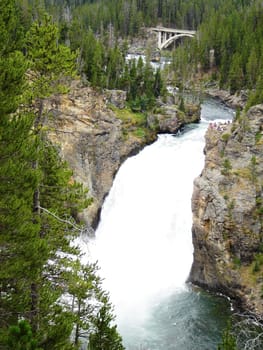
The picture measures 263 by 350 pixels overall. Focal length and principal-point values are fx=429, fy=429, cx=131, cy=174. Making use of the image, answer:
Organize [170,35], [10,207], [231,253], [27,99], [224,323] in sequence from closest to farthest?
[10,207] → [27,99] → [224,323] → [231,253] → [170,35]

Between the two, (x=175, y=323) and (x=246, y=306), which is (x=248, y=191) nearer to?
(x=246, y=306)

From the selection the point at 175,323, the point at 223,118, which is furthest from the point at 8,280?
the point at 223,118

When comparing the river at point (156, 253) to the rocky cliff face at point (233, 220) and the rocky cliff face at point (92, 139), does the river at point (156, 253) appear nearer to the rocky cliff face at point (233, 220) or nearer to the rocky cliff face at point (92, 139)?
the rocky cliff face at point (92, 139)

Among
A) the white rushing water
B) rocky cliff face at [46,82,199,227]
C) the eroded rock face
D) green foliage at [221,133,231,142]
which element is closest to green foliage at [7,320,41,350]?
the white rushing water

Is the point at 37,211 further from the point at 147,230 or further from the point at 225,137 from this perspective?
the point at 225,137

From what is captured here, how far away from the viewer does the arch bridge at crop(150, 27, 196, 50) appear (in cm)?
12369

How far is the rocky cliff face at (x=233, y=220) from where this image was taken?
2708 centimetres

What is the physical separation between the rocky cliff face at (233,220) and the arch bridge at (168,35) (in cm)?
9682

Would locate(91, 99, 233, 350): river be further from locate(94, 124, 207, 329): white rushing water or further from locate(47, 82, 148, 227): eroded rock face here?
locate(47, 82, 148, 227): eroded rock face

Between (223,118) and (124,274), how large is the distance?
35706 mm

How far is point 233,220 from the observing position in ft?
92.0

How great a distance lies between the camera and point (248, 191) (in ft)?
Result: 95.1

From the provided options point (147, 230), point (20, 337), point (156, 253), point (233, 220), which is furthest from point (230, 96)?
point (20, 337)

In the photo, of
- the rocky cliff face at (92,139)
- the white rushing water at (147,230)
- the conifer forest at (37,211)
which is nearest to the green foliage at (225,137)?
the white rushing water at (147,230)
